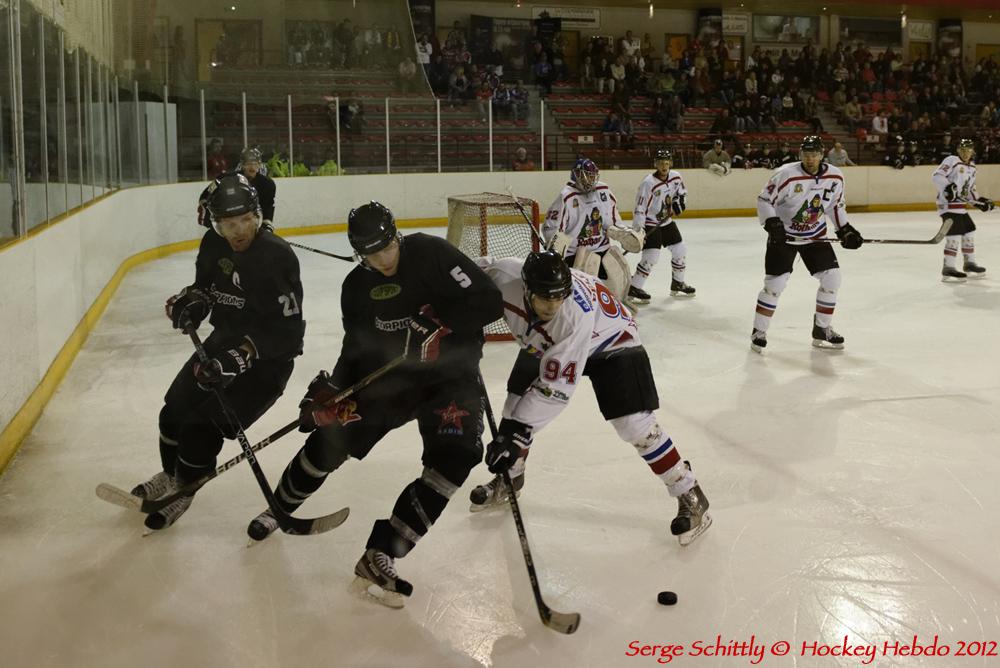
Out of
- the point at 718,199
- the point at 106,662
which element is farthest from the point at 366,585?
the point at 718,199

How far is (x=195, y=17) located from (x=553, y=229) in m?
6.55

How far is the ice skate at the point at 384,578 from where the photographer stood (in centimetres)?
261

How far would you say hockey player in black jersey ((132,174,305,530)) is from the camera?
298 cm

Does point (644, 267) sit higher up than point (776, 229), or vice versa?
point (776, 229)

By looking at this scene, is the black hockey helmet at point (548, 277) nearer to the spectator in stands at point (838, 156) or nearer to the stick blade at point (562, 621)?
the stick blade at point (562, 621)

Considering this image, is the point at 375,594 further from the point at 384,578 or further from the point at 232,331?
the point at 232,331

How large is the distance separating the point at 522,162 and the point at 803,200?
850cm

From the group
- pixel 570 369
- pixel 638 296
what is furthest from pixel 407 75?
pixel 570 369

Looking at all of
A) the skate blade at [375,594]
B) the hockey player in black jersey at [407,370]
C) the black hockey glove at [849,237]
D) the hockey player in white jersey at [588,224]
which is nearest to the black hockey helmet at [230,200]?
the hockey player in black jersey at [407,370]

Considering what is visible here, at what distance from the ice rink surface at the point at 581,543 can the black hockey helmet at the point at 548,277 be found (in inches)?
30.4

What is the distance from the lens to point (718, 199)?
587 inches

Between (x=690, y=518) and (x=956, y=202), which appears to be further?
(x=956, y=202)

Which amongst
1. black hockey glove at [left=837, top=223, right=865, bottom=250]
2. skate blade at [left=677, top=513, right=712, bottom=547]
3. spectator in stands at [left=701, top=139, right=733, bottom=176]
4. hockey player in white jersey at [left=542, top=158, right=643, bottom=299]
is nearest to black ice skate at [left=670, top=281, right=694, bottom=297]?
hockey player in white jersey at [left=542, top=158, right=643, bottom=299]

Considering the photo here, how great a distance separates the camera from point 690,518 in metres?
3.06
